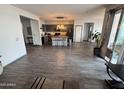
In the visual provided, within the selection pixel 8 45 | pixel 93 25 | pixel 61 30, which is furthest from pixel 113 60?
pixel 61 30

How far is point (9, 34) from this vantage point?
13.8 feet

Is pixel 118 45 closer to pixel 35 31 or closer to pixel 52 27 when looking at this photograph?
pixel 35 31

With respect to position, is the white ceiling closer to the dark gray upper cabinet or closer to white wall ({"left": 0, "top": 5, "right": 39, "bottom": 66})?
white wall ({"left": 0, "top": 5, "right": 39, "bottom": 66})

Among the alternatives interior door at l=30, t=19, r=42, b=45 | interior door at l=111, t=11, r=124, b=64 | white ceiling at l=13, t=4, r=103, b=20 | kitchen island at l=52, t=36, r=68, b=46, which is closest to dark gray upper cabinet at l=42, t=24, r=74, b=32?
kitchen island at l=52, t=36, r=68, b=46

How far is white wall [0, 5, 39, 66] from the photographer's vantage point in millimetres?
3809

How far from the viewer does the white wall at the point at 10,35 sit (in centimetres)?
381

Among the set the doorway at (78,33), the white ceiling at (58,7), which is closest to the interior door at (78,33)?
the doorway at (78,33)

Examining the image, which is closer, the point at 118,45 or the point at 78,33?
the point at 118,45

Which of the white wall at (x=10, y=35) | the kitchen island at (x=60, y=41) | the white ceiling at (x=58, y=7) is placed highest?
the white ceiling at (x=58, y=7)

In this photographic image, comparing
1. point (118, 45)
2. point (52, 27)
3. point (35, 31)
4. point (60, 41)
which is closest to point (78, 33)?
point (60, 41)

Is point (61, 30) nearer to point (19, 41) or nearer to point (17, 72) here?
point (19, 41)

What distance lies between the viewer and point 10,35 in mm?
4277

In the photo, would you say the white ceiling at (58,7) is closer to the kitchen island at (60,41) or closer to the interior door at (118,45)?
the interior door at (118,45)

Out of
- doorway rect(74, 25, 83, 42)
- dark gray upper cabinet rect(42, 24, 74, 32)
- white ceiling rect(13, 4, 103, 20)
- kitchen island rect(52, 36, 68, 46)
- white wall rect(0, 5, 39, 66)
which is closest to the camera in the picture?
white wall rect(0, 5, 39, 66)
